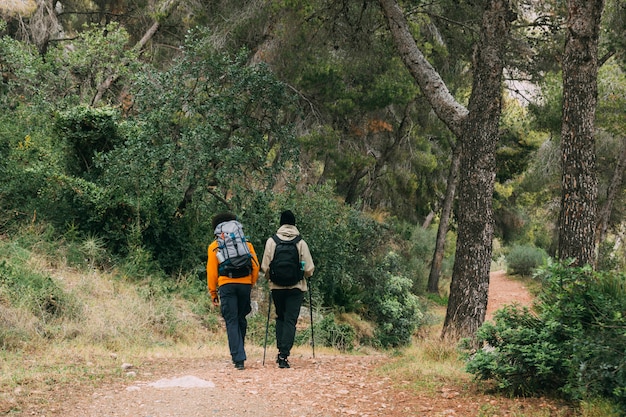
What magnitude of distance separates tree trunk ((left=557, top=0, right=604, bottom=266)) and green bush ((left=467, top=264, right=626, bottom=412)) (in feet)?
5.80

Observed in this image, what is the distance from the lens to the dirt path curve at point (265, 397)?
6797 millimetres

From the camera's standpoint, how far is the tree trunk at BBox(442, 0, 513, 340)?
10328 millimetres

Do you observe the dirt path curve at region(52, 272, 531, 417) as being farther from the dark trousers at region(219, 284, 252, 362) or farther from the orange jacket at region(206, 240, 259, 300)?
the orange jacket at region(206, 240, 259, 300)

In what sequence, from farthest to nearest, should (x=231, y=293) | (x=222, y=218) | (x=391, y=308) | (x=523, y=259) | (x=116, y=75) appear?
(x=523, y=259) < (x=116, y=75) < (x=391, y=308) < (x=222, y=218) < (x=231, y=293)

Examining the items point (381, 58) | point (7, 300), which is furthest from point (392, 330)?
point (7, 300)

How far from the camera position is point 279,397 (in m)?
7.38

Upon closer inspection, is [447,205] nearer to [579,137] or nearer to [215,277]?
[579,137]

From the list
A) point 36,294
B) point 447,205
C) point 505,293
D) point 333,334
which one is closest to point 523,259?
point 505,293

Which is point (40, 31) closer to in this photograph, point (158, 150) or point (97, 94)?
point (97, 94)

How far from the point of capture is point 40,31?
75.0 ft

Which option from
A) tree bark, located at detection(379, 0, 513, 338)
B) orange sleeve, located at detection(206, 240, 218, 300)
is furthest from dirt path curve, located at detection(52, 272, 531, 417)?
tree bark, located at detection(379, 0, 513, 338)

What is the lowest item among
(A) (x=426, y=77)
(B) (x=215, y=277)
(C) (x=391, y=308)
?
(C) (x=391, y=308)

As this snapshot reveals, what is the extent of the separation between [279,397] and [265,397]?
5.7 inches

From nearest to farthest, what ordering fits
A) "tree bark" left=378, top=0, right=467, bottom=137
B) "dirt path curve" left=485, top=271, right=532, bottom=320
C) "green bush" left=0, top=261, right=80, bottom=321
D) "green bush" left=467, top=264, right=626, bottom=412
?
"green bush" left=467, top=264, right=626, bottom=412, "tree bark" left=378, top=0, right=467, bottom=137, "green bush" left=0, top=261, right=80, bottom=321, "dirt path curve" left=485, top=271, right=532, bottom=320
